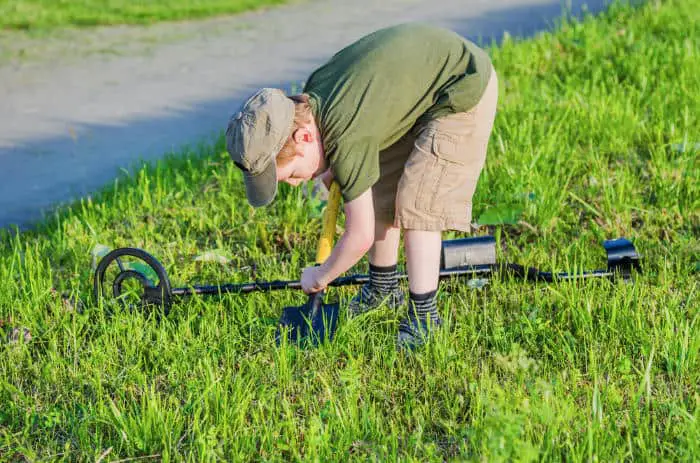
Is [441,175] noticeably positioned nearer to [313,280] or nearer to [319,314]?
[313,280]

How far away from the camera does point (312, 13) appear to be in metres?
8.06

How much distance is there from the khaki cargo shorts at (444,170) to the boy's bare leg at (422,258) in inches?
1.5

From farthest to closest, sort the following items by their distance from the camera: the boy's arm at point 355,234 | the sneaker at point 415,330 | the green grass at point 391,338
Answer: the sneaker at point 415,330, the boy's arm at point 355,234, the green grass at point 391,338

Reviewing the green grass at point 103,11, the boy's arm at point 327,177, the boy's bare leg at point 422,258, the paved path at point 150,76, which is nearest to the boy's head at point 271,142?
the boy's arm at point 327,177

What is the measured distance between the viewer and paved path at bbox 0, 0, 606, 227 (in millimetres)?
5039

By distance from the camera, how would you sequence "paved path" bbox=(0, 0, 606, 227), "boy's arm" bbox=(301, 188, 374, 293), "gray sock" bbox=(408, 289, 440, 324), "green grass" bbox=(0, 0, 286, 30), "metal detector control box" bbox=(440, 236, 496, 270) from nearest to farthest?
"boy's arm" bbox=(301, 188, 374, 293), "gray sock" bbox=(408, 289, 440, 324), "metal detector control box" bbox=(440, 236, 496, 270), "paved path" bbox=(0, 0, 606, 227), "green grass" bbox=(0, 0, 286, 30)

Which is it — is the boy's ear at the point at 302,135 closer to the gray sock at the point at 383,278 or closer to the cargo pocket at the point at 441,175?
the cargo pocket at the point at 441,175

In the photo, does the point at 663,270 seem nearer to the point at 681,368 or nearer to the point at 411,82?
the point at 681,368

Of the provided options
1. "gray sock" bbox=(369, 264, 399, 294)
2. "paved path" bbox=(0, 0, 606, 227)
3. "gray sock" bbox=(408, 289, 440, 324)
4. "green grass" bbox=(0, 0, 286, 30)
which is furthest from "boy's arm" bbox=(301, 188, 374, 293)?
"green grass" bbox=(0, 0, 286, 30)

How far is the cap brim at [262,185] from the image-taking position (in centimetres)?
271

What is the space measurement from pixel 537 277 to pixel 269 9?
556 centimetres

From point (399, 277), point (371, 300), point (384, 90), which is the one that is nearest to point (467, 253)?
point (399, 277)

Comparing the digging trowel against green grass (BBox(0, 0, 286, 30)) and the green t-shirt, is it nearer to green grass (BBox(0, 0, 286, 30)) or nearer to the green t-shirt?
the green t-shirt

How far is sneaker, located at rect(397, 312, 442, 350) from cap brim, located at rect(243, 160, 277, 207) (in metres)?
0.65
